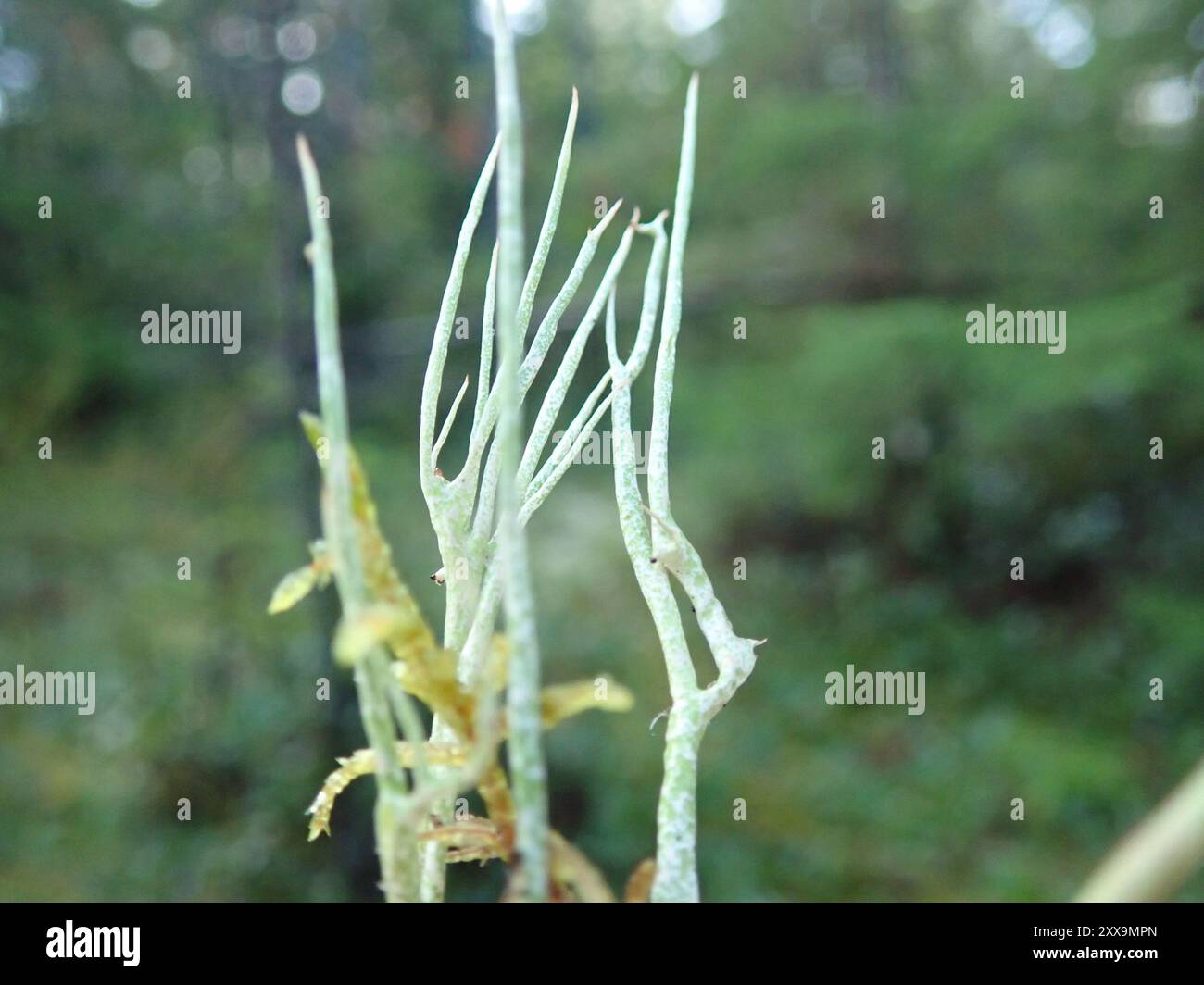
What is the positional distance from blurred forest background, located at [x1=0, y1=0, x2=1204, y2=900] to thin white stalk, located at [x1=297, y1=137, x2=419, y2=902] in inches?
120

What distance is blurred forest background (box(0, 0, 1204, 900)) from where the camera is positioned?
382 cm

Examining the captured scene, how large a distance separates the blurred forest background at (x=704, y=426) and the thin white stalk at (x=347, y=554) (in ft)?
9.99

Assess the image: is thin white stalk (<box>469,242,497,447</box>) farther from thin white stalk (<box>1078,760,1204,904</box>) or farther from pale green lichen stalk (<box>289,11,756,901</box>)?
thin white stalk (<box>1078,760,1204,904</box>)

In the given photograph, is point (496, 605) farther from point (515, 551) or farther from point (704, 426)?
point (704, 426)

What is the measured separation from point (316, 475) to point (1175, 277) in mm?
3474

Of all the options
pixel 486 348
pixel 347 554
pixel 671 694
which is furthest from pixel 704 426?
pixel 347 554

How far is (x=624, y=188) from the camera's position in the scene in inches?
188

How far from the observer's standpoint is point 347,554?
0.40 m

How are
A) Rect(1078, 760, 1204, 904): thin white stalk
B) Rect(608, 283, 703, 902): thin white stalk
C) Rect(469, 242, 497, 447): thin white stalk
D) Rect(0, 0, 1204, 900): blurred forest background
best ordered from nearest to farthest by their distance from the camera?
Rect(1078, 760, 1204, 904): thin white stalk < Rect(608, 283, 703, 902): thin white stalk < Rect(469, 242, 497, 447): thin white stalk < Rect(0, 0, 1204, 900): blurred forest background

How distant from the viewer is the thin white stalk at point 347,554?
39 cm

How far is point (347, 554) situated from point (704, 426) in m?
4.52

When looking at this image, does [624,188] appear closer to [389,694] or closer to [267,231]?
[267,231]

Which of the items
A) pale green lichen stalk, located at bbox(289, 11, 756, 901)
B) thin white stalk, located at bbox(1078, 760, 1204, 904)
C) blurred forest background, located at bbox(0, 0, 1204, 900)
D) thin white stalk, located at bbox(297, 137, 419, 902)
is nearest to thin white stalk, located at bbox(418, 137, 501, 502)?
pale green lichen stalk, located at bbox(289, 11, 756, 901)

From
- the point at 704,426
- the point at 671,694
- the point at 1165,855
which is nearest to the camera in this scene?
the point at 1165,855
